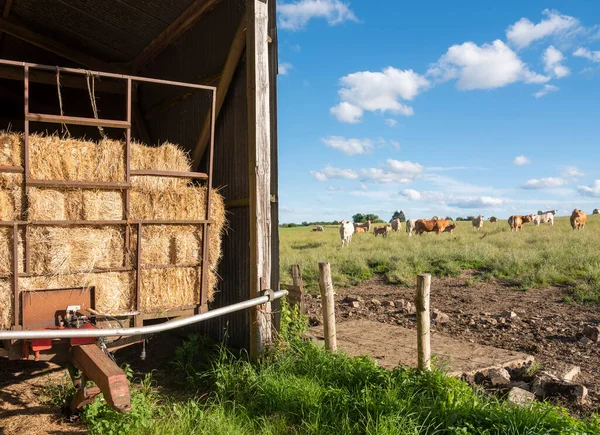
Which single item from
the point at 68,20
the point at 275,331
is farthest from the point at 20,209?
the point at 68,20

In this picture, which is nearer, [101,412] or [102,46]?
[101,412]

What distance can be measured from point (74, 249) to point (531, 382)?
5619 millimetres

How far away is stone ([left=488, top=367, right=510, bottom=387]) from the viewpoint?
6.23 meters

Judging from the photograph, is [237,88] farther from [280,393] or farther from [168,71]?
[280,393]

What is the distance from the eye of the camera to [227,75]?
24.1 feet

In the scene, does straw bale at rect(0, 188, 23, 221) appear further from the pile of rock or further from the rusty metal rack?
the pile of rock

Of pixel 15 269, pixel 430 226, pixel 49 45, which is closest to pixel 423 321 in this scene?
pixel 15 269

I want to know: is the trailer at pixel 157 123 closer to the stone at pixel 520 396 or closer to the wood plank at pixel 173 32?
the wood plank at pixel 173 32

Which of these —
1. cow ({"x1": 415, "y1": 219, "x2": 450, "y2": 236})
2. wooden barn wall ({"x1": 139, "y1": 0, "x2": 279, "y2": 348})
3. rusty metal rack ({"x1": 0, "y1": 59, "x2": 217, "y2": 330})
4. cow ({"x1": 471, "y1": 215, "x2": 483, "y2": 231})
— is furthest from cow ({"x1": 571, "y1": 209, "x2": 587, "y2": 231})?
rusty metal rack ({"x1": 0, "y1": 59, "x2": 217, "y2": 330})

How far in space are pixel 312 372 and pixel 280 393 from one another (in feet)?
1.85

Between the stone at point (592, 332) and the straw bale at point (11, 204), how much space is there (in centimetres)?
849

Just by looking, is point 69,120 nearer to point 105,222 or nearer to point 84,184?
point 84,184

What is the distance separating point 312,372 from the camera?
591cm

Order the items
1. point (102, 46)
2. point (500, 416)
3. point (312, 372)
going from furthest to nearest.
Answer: point (102, 46)
point (312, 372)
point (500, 416)
